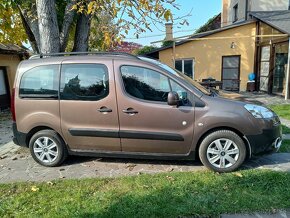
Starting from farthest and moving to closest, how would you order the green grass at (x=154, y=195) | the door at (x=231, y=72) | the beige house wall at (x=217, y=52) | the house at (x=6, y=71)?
the door at (x=231, y=72)
the beige house wall at (x=217, y=52)
the house at (x=6, y=71)
the green grass at (x=154, y=195)

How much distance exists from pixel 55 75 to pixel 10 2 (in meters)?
2.98

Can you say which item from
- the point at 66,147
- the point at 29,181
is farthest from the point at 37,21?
the point at 29,181

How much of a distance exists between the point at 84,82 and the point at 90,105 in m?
0.41

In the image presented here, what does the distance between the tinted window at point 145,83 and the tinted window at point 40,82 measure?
123cm

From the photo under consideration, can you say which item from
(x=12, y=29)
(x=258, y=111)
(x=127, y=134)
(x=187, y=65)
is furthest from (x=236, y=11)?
(x=127, y=134)

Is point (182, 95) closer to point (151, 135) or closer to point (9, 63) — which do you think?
point (151, 135)

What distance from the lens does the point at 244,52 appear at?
15406 millimetres

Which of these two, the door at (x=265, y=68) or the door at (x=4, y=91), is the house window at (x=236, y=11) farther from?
the door at (x=4, y=91)

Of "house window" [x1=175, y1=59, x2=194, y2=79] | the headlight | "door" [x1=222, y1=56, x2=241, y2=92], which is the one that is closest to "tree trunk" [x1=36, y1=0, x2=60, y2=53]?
the headlight

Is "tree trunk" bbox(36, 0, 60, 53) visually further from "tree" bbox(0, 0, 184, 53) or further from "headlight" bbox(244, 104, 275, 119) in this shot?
"headlight" bbox(244, 104, 275, 119)

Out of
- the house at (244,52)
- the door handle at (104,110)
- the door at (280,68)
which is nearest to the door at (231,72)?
the house at (244,52)

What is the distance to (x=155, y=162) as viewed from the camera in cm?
490

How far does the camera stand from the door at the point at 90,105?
448 centimetres

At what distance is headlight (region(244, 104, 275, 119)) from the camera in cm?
423
